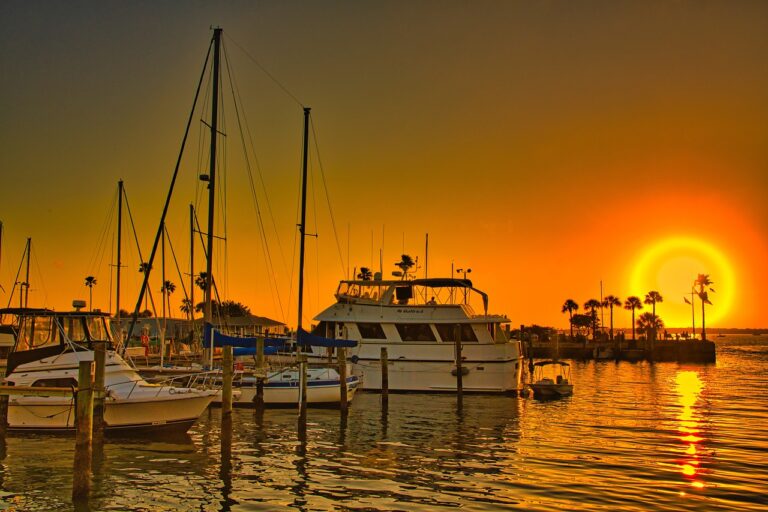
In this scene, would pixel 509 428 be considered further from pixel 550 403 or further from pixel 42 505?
pixel 42 505

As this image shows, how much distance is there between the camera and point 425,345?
35.4 m

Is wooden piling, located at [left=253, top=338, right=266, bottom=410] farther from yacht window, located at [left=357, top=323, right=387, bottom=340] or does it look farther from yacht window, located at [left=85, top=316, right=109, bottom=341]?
yacht window, located at [left=357, top=323, right=387, bottom=340]

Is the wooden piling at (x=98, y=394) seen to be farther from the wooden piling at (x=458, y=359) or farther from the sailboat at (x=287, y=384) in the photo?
the wooden piling at (x=458, y=359)

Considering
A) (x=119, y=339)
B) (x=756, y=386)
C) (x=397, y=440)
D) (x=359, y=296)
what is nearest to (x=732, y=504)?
(x=397, y=440)

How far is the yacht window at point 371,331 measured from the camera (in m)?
35.8

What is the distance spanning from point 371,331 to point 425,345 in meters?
2.86

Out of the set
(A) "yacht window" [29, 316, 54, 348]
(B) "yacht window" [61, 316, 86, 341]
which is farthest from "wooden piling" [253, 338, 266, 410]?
(A) "yacht window" [29, 316, 54, 348]

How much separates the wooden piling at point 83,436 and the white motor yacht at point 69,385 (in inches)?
258

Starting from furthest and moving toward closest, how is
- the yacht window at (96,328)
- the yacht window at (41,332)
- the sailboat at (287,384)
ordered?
the sailboat at (287,384) → the yacht window at (96,328) → the yacht window at (41,332)

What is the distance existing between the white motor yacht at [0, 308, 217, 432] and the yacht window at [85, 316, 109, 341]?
156 mm

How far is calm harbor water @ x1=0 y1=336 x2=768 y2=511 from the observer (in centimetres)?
1377

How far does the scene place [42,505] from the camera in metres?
13.1

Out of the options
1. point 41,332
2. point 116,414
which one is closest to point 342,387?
point 116,414

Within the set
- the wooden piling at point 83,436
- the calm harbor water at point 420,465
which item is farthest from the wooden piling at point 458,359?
the wooden piling at point 83,436
